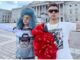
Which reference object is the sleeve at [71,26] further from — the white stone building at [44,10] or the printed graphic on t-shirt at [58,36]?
the white stone building at [44,10]

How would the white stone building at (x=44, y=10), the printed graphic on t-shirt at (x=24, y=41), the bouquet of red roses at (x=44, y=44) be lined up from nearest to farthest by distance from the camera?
1. the bouquet of red roses at (x=44, y=44)
2. the printed graphic on t-shirt at (x=24, y=41)
3. the white stone building at (x=44, y=10)

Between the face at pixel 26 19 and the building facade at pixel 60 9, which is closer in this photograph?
the face at pixel 26 19

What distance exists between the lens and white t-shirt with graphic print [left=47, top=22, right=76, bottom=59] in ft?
5.09

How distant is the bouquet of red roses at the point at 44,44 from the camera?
1.52 m

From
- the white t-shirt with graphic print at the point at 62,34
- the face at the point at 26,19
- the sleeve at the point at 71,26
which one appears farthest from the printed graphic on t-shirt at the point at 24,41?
the sleeve at the point at 71,26

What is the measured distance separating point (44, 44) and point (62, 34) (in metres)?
0.16

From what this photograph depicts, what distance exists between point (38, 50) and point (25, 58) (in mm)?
189

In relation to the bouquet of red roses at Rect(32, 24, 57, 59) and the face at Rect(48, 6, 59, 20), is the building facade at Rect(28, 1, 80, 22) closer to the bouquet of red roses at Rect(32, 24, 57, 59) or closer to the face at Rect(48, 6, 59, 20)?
the face at Rect(48, 6, 59, 20)

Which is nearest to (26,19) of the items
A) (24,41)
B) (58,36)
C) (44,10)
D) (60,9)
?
(24,41)

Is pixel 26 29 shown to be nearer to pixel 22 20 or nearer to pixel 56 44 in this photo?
pixel 22 20

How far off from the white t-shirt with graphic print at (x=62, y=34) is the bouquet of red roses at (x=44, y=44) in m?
0.04

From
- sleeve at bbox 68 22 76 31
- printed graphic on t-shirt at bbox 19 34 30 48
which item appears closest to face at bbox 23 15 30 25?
printed graphic on t-shirt at bbox 19 34 30 48

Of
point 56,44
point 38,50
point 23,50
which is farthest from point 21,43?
point 56,44

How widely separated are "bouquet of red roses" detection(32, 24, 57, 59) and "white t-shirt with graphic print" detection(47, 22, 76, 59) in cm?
4
